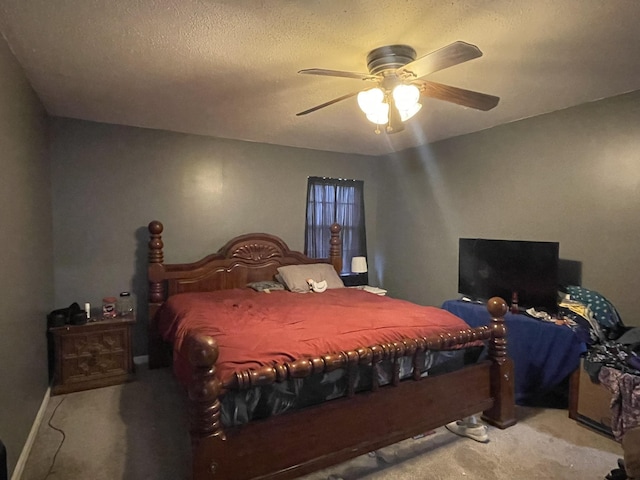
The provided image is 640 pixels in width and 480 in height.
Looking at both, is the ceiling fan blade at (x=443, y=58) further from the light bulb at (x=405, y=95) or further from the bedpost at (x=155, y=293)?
the bedpost at (x=155, y=293)

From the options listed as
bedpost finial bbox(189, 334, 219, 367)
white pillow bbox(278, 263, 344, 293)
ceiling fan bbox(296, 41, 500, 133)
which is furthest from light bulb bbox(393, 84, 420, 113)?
white pillow bbox(278, 263, 344, 293)

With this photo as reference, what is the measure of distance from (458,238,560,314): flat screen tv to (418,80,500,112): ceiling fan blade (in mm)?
1429

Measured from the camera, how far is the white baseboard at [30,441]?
6.71 feet

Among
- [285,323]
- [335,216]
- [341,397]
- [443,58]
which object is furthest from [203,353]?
[335,216]

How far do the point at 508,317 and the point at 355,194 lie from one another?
2608 millimetres

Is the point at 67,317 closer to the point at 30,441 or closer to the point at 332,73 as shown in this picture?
the point at 30,441

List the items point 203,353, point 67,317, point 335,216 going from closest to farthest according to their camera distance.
A: point 203,353
point 67,317
point 335,216

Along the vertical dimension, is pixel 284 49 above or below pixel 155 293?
above

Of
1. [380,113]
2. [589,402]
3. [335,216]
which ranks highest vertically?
[380,113]

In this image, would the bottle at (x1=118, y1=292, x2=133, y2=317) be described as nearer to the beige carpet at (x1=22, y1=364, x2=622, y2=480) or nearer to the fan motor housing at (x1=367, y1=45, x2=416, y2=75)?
the beige carpet at (x1=22, y1=364, x2=622, y2=480)

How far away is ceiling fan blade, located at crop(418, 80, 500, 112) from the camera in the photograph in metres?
2.05

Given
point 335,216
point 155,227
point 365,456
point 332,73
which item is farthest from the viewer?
point 335,216

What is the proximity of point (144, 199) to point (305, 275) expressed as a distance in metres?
1.77

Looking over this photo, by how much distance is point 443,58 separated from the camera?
5.77 ft
